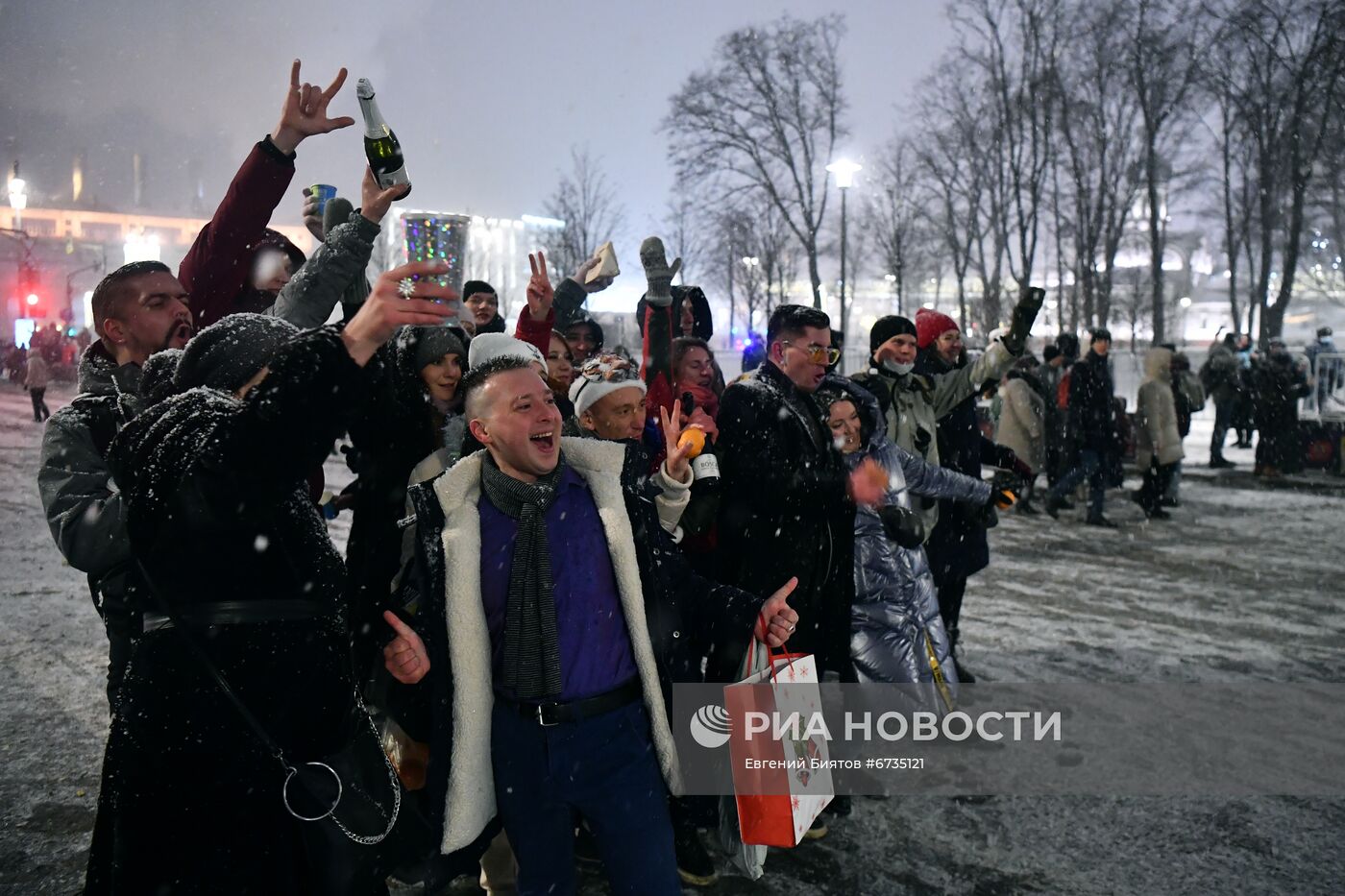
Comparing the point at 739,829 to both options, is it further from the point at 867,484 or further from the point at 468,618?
the point at 867,484

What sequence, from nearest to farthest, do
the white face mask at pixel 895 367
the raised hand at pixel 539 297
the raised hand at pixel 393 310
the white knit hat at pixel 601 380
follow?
the raised hand at pixel 393 310
the white knit hat at pixel 601 380
the raised hand at pixel 539 297
the white face mask at pixel 895 367

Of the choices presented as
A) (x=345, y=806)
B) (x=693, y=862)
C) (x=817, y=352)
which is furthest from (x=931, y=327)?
(x=345, y=806)

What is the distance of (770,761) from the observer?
2672 millimetres

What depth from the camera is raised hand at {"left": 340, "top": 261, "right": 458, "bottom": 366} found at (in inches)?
71.1

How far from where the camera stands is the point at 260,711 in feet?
6.69

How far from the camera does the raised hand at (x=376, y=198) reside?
267 cm

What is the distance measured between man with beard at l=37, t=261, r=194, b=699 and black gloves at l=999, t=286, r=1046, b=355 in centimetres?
422

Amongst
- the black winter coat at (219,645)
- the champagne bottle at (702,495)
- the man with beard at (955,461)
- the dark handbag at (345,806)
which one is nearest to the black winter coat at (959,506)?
the man with beard at (955,461)

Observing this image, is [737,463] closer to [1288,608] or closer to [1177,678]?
[1177,678]

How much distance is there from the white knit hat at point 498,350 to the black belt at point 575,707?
96 centimetres

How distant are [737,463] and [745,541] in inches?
13.9

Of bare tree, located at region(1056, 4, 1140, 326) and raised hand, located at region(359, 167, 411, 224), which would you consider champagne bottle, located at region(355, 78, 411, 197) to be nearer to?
raised hand, located at region(359, 167, 411, 224)

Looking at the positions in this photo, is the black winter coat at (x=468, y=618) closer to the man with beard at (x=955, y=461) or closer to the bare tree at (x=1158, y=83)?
the man with beard at (x=955, y=461)

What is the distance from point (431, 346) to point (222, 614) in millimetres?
1879
